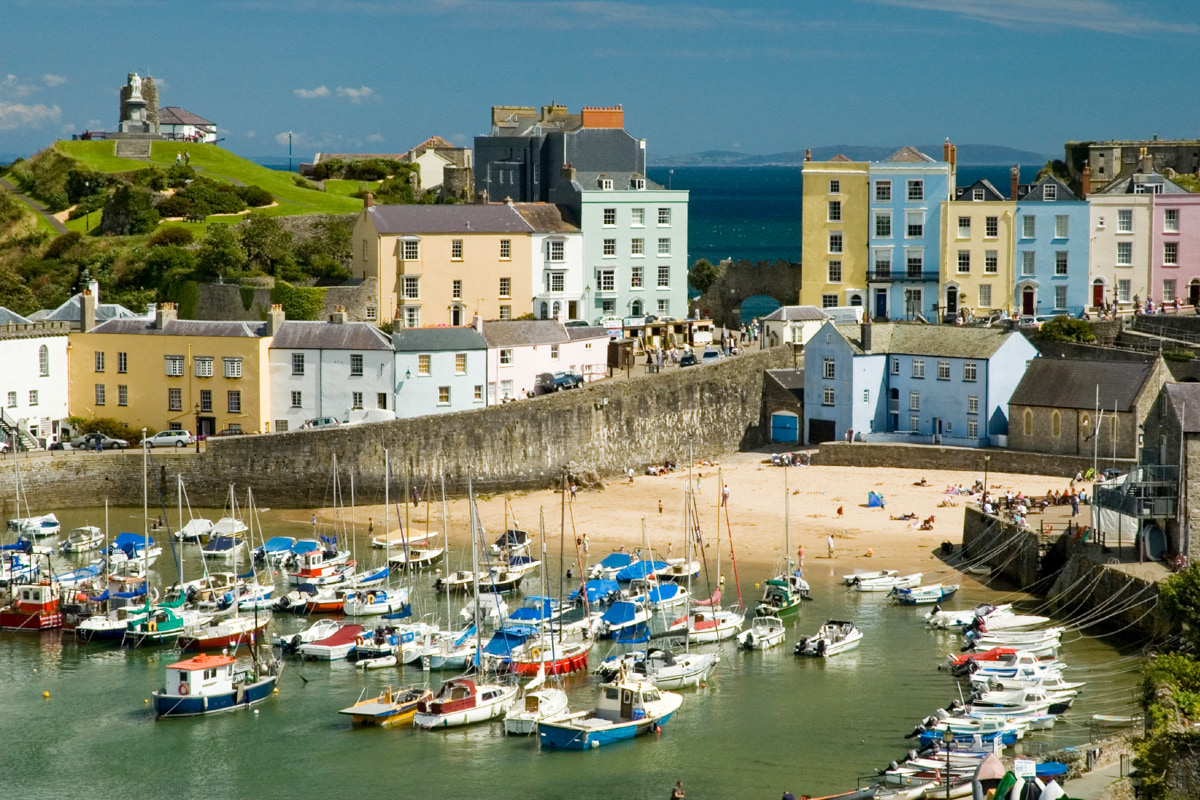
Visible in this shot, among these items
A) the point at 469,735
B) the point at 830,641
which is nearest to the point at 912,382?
the point at 830,641

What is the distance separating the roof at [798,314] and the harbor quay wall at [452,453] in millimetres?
5122

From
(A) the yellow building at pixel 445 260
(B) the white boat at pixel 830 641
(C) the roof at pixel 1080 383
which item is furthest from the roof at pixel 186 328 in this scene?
(B) the white boat at pixel 830 641

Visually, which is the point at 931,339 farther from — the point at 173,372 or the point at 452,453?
the point at 173,372

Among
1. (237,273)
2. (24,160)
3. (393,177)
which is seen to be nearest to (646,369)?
(237,273)

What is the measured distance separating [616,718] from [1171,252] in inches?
1635

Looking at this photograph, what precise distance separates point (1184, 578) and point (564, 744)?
1297 cm

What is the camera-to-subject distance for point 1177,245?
6869 cm

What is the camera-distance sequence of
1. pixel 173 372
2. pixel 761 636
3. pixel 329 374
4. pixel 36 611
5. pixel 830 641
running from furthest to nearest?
pixel 173 372, pixel 329 374, pixel 36 611, pixel 761 636, pixel 830 641

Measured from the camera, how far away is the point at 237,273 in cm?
6788

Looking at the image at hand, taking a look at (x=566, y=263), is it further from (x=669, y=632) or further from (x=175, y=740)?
(x=175, y=740)

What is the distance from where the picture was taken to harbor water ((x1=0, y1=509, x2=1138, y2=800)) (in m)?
32.8

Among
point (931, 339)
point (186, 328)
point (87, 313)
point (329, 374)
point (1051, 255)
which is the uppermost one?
point (1051, 255)

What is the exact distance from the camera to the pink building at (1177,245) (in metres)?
68.4

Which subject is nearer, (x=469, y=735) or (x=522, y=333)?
(x=469, y=735)
